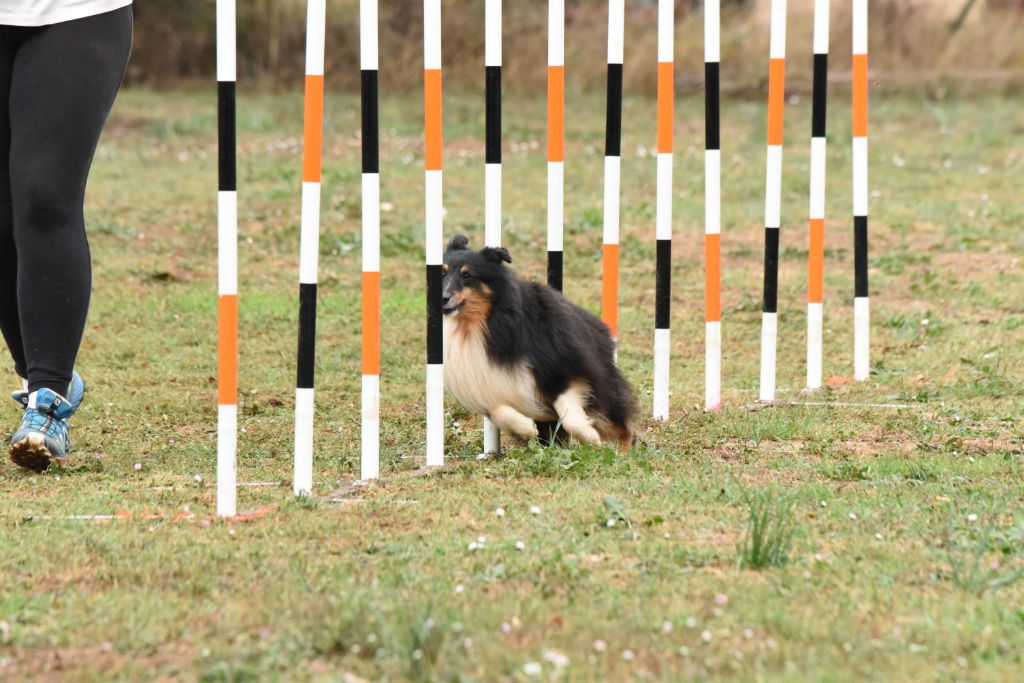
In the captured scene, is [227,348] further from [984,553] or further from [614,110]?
[614,110]

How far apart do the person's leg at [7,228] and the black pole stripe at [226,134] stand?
1044 mm

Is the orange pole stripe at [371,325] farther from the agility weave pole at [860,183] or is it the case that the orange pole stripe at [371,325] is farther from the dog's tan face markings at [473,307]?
the agility weave pole at [860,183]

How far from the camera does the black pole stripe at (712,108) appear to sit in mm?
6260

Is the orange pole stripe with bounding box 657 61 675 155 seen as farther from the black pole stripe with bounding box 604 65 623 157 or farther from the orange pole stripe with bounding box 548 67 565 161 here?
the orange pole stripe with bounding box 548 67 565 161

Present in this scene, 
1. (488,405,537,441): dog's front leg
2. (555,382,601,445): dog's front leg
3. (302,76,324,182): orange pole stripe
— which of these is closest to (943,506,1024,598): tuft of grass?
(555,382,601,445): dog's front leg

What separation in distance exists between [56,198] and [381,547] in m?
1.87

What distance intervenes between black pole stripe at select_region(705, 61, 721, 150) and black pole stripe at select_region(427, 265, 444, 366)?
5.70 feet

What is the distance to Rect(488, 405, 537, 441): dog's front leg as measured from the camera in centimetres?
535

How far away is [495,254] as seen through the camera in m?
5.37

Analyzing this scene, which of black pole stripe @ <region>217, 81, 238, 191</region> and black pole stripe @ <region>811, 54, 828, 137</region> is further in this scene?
black pole stripe @ <region>811, 54, 828, 137</region>

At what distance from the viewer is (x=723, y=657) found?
9.81 ft

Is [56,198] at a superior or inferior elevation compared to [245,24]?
inferior

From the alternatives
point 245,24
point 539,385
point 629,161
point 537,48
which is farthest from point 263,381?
point 245,24

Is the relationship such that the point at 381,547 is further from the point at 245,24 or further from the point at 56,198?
the point at 245,24
